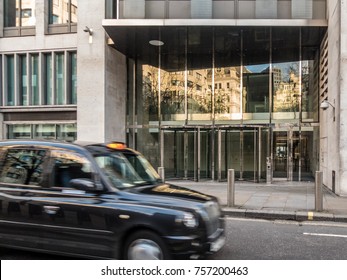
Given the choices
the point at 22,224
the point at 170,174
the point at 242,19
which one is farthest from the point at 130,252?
the point at 170,174

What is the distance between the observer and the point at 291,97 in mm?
16203

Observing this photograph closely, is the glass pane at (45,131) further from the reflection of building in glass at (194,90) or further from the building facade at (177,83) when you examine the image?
the reflection of building in glass at (194,90)

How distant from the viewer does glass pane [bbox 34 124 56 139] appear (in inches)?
678

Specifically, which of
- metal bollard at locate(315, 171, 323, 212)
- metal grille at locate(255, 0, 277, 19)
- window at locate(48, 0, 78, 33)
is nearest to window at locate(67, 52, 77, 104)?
window at locate(48, 0, 78, 33)

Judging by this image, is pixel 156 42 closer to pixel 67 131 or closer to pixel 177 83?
pixel 177 83

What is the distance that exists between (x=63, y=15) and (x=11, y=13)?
2.83m

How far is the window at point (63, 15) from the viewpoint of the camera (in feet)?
55.2

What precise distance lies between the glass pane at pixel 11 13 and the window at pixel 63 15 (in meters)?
1.73

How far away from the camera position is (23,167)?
5113 mm

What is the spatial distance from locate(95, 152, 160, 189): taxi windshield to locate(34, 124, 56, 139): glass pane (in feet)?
41.0

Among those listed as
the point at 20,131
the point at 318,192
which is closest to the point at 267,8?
the point at 318,192

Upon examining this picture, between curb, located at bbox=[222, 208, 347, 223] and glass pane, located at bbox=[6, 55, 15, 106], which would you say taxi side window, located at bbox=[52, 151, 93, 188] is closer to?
curb, located at bbox=[222, 208, 347, 223]

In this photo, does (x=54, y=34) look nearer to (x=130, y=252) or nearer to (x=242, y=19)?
(x=242, y=19)

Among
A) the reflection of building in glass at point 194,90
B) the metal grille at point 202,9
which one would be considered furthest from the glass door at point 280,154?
the metal grille at point 202,9
